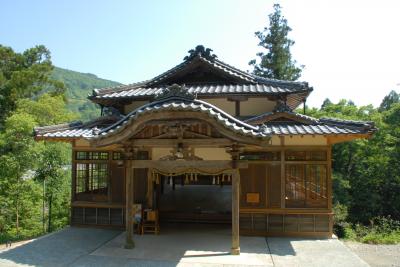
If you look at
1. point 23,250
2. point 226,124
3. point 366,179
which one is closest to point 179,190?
point 23,250

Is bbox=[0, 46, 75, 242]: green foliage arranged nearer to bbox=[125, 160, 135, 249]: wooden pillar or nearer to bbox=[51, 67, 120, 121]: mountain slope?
bbox=[125, 160, 135, 249]: wooden pillar

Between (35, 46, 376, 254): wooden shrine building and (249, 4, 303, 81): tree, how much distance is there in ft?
68.8

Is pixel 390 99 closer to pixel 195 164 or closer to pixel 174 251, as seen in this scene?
pixel 195 164

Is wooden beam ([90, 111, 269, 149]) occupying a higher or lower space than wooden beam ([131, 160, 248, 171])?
higher

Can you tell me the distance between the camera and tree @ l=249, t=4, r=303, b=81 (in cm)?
3303

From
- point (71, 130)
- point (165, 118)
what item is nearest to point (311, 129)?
point (165, 118)

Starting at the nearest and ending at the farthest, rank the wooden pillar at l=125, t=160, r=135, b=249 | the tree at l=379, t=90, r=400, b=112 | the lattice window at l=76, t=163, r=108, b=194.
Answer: the wooden pillar at l=125, t=160, r=135, b=249 → the lattice window at l=76, t=163, r=108, b=194 → the tree at l=379, t=90, r=400, b=112

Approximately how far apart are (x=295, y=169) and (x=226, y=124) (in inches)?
155

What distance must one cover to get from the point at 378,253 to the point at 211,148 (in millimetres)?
5840

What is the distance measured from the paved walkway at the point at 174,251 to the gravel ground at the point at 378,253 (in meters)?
0.52

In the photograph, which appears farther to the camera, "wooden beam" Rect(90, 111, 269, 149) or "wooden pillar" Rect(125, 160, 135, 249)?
"wooden pillar" Rect(125, 160, 135, 249)

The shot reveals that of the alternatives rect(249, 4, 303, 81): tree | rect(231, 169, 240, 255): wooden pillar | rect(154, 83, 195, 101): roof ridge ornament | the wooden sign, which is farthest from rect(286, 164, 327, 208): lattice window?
rect(249, 4, 303, 81): tree

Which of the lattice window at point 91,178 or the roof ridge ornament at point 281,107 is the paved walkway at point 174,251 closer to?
the lattice window at point 91,178

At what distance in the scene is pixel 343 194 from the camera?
23359mm
